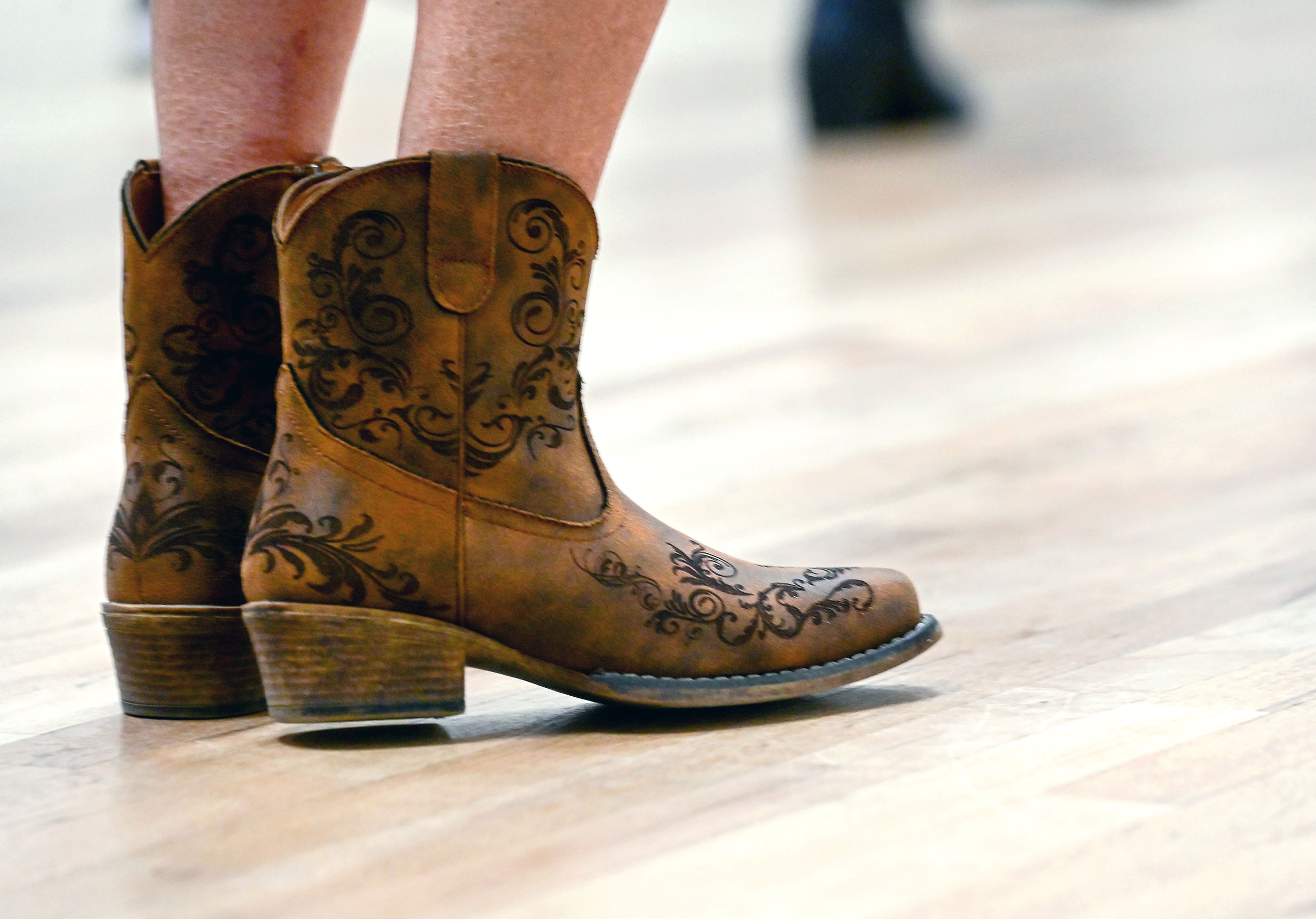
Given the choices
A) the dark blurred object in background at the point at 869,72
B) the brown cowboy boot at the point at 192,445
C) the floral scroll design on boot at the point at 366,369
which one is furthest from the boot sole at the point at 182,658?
the dark blurred object in background at the point at 869,72

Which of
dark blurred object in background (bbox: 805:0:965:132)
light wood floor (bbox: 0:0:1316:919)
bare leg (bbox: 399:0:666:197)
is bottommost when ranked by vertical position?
light wood floor (bbox: 0:0:1316:919)

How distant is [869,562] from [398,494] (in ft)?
1.60

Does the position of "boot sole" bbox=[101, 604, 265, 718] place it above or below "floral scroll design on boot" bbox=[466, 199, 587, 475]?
below

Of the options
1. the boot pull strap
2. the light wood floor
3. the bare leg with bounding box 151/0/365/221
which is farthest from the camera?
the bare leg with bounding box 151/0/365/221

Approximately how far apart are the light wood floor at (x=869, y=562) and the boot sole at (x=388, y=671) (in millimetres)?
24

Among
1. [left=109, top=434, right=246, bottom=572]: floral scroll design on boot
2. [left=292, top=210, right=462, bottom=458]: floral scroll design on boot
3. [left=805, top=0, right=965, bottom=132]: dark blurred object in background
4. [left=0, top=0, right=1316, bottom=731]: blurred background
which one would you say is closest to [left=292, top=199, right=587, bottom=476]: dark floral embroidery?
[left=292, top=210, right=462, bottom=458]: floral scroll design on boot

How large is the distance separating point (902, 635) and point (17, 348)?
1.56 m

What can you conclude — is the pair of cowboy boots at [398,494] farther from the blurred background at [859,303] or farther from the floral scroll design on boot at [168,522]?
the blurred background at [859,303]

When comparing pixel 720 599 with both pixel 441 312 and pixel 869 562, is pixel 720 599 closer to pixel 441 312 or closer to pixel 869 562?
pixel 441 312

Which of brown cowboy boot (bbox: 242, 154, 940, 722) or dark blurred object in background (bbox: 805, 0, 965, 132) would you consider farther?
dark blurred object in background (bbox: 805, 0, 965, 132)

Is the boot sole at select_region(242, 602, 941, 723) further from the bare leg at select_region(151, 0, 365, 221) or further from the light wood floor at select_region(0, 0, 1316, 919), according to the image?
the bare leg at select_region(151, 0, 365, 221)

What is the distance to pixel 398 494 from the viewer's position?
2.73 feet

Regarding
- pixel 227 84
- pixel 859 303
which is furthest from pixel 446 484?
pixel 859 303

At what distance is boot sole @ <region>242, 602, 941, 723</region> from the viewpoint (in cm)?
82
